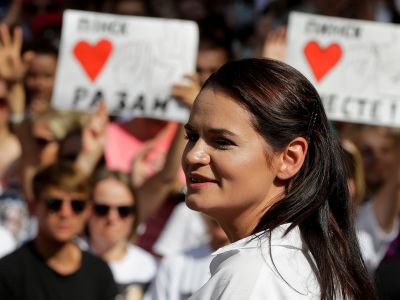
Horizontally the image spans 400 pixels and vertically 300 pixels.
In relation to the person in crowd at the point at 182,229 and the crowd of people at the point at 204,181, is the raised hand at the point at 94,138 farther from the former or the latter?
the person in crowd at the point at 182,229

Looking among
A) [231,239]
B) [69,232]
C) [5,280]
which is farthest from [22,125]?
[231,239]

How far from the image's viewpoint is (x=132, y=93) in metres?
6.43

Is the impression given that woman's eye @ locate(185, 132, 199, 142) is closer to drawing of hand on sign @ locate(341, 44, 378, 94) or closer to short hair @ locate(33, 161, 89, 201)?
short hair @ locate(33, 161, 89, 201)

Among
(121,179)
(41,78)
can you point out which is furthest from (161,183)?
(41,78)

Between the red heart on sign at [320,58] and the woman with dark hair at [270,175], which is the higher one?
the woman with dark hair at [270,175]

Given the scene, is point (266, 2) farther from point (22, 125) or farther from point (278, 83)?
point (278, 83)

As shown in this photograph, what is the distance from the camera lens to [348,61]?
21.0 feet

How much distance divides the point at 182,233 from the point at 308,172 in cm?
379

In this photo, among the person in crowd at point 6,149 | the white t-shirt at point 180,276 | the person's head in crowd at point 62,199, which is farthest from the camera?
the person in crowd at point 6,149

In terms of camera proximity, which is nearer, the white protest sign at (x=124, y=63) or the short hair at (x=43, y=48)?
the white protest sign at (x=124, y=63)

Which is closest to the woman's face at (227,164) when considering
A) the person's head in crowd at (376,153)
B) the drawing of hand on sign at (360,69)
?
the drawing of hand on sign at (360,69)

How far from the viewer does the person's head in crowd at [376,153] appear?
269 inches

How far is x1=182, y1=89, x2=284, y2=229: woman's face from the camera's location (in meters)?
2.48

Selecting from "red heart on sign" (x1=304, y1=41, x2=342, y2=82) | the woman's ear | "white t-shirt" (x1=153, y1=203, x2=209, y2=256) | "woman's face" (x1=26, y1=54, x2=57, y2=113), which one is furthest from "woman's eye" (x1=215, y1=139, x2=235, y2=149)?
"woman's face" (x1=26, y1=54, x2=57, y2=113)
